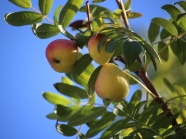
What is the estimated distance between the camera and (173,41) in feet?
5.18

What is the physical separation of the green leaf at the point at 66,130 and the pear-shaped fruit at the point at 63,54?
0.93 ft

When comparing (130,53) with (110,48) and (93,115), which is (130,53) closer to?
(110,48)

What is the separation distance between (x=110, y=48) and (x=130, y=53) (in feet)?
0.28

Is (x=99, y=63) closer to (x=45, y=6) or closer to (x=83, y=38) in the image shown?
(x=83, y=38)

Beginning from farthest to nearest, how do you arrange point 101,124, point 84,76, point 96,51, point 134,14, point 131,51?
point 134,14
point 84,76
point 101,124
point 96,51
point 131,51

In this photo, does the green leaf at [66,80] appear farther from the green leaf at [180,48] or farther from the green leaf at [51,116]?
the green leaf at [180,48]

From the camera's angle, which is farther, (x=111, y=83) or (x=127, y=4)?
(x=127, y=4)

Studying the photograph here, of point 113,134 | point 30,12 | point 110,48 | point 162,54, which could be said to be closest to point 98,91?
point 113,134

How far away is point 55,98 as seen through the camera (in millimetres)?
1698

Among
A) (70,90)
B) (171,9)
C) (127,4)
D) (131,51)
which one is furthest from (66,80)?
(131,51)

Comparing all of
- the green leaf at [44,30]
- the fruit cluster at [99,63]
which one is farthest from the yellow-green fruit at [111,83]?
the green leaf at [44,30]

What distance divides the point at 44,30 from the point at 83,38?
0.14m

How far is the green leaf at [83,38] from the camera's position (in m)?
1.31

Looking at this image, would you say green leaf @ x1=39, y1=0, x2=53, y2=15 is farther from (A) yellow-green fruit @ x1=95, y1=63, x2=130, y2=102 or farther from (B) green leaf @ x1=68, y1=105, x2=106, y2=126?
(B) green leaf @ x1=68, y1=105, x2=106, y2=126
